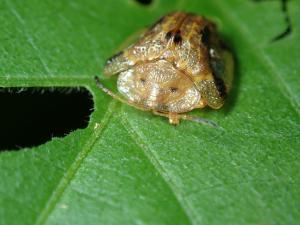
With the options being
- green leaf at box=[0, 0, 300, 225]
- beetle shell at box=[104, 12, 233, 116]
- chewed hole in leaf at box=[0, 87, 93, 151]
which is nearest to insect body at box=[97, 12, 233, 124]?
beetle shell at box=[104, 12, 233, 116]

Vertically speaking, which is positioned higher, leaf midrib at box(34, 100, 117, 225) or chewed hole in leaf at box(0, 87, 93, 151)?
leaf midrib at box(34, 100, 117, 225)

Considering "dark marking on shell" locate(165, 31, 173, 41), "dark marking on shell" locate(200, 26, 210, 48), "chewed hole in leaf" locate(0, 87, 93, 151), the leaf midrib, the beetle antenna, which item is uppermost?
"dark marking on shell" locate(165, 31, 173, 41)

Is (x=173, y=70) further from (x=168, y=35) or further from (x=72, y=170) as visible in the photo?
(x=72, y=170)

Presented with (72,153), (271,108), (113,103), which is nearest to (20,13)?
(113,103)

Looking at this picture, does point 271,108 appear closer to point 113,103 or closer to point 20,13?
point 113,103

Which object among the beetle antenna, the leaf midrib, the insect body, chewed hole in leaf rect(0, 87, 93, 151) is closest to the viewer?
the leaf midrib

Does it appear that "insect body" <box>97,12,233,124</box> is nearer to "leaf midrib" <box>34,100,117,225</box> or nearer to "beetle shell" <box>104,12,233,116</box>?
"beetle shell" <box>104,12,233,116</box>
